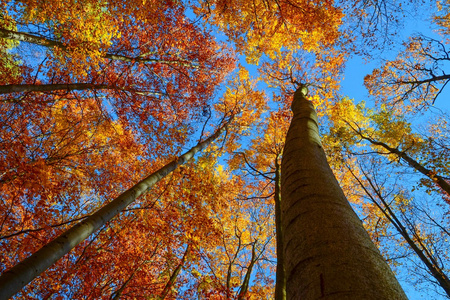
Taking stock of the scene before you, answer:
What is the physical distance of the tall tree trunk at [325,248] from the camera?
2.99ft

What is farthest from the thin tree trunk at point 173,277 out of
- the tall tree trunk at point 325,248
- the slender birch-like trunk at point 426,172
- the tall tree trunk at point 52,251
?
the slender birch-like trunk at point 426,172

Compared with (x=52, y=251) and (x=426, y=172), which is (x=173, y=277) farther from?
(x=426, y=172)

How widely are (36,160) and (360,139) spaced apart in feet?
42.0

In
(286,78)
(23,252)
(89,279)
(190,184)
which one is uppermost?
(286,78)

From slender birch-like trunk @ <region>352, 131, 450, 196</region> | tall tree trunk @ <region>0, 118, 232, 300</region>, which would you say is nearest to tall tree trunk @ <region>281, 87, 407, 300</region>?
tall tree trunk @ <region>0, 118, 232, 300</region>

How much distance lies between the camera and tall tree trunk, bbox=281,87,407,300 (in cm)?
91

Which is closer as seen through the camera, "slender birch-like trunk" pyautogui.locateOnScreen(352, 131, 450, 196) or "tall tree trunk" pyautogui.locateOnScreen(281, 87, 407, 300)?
"tall tree trunk" pyautogui.locateOnScreen(281, 87, 407, 300)

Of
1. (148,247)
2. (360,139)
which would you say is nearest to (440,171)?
(360,139)

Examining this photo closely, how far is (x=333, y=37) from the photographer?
291 inches

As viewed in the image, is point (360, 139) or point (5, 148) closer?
point (5, 148)

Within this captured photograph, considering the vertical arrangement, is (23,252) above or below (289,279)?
above

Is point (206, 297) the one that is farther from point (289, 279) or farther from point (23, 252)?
point (289, 279)

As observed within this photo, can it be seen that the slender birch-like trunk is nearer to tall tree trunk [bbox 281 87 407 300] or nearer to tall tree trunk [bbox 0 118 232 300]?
tall tree trunk [bbox 281 87 407 300]

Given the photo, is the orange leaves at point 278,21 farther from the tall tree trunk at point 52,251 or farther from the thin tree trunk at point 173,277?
the thin tree trunk at point 173,277
